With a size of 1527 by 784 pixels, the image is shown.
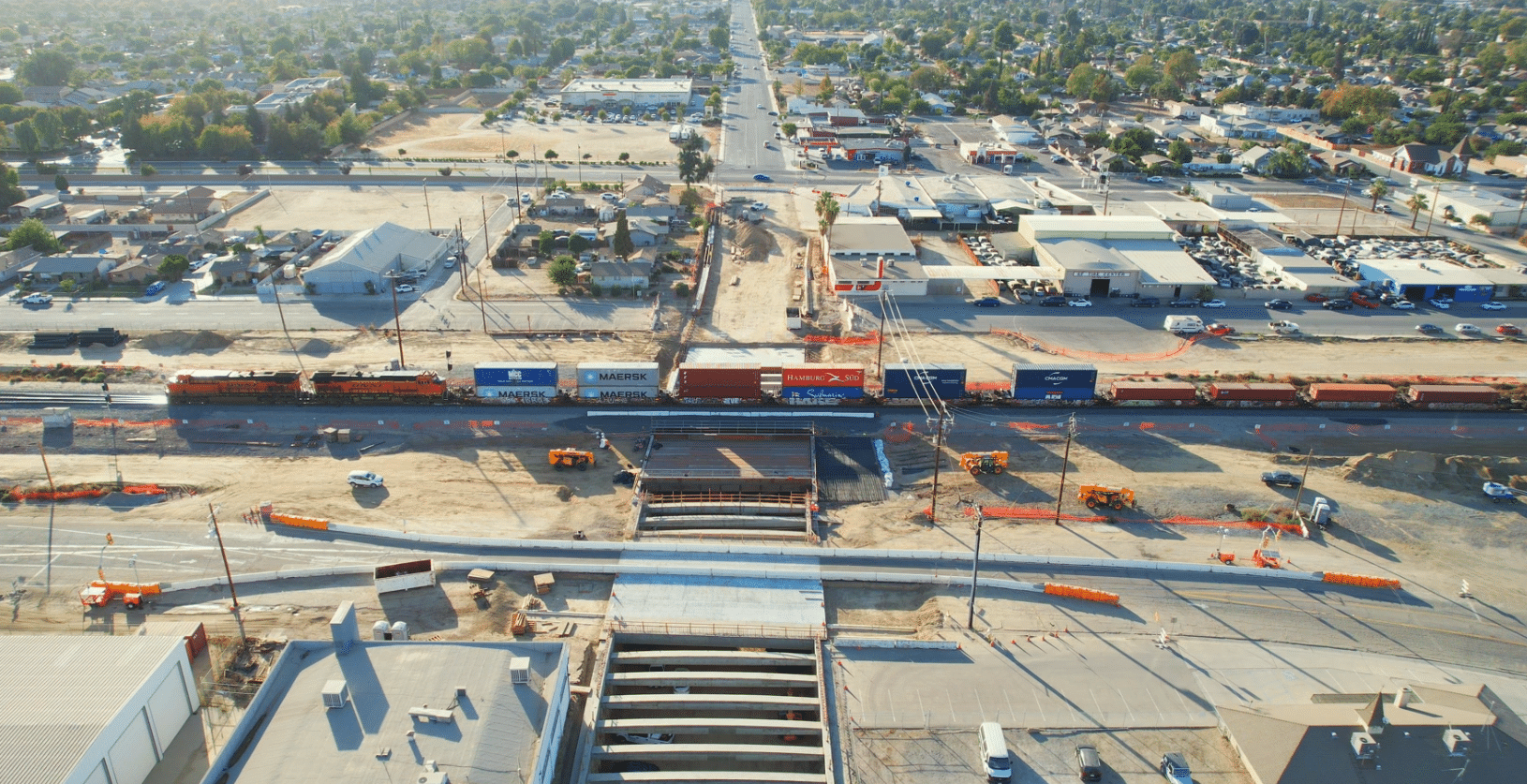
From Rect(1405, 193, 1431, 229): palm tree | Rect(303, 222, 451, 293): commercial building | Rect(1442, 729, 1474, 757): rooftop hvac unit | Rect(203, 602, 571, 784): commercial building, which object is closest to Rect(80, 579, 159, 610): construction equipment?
Rect(203, 602, 571, 784): commercial building

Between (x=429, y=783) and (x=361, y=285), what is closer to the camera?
(x=429, y=783)

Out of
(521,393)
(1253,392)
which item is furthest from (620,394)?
(1253,392)

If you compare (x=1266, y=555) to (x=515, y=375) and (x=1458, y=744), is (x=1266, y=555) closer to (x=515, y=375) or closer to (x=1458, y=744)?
(x=1458, y=744)

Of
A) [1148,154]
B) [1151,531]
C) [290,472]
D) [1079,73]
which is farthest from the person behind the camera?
[1079,73]

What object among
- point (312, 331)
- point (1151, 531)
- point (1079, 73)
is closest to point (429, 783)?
point (1151, 531)

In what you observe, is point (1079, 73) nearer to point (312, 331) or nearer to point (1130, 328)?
point (1130, 328)

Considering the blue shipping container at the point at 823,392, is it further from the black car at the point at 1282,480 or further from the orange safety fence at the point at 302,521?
the orange safety fence at the point at 302,521
